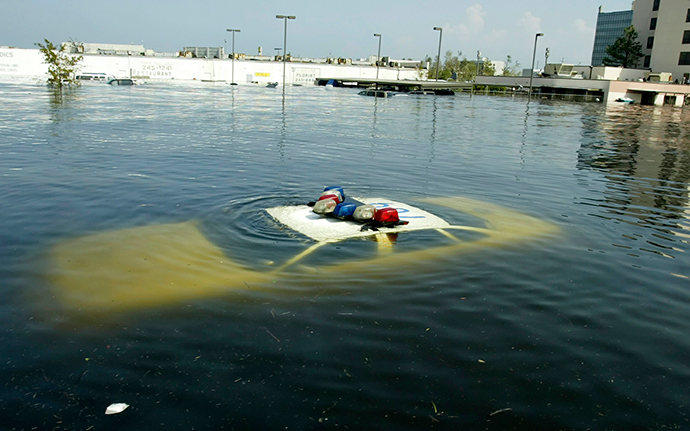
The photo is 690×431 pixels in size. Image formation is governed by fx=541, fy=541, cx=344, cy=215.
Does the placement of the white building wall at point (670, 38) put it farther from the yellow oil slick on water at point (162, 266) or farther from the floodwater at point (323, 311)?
the yellow oil slick on water at point (162, 266)

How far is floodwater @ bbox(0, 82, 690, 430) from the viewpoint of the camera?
5.14m

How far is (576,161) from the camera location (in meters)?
21.6

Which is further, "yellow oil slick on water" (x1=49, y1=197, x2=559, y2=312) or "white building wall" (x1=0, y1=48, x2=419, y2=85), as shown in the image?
"white building wall" (x1=0, y1=48, x2=419, y2=85)

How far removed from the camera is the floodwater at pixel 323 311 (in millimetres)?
5145

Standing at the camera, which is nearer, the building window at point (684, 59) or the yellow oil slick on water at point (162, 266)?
the yellow oil slick on water at point (162, 266)

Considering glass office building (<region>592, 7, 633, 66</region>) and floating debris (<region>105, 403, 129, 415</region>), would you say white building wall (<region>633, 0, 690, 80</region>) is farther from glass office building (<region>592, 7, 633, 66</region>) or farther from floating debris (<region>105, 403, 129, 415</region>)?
glass office building (<region>592, 7, 633, 66</region>)

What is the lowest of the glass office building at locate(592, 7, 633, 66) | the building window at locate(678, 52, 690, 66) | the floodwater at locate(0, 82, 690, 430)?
the floodwater at locate(0, 82, 690, 430)

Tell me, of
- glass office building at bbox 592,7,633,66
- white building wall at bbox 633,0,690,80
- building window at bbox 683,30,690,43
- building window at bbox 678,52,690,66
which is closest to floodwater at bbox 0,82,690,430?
building window at bbox 678,52,690,66

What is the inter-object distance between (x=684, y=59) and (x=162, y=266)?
93034mm

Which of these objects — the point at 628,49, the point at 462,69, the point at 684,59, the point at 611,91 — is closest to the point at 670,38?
the point at 684,59

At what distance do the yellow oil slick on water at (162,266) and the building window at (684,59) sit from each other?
8632 cm

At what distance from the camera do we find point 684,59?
80.7 meters

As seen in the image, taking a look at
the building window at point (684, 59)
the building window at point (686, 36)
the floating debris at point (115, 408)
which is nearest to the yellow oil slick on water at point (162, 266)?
the floating debris at point (115, 408)

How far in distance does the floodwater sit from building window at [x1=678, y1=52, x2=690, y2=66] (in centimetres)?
7878
